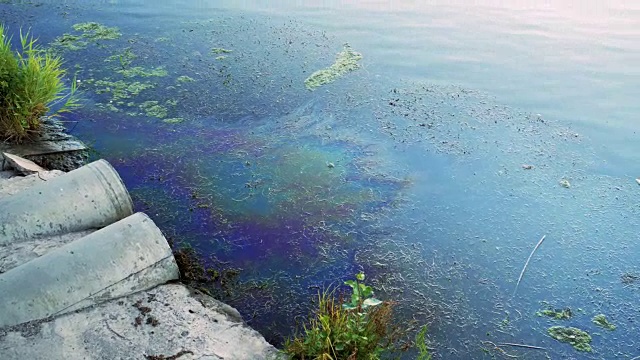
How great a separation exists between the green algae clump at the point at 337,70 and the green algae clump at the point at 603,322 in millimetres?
3104

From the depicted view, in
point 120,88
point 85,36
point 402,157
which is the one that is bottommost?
point 402,157

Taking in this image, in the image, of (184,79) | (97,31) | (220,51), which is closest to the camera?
(184,79)

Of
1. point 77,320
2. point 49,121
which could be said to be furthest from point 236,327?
point 49,121

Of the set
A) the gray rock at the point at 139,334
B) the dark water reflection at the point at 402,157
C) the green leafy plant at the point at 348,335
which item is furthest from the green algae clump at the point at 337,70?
the green leafy plant at the point at 348,335

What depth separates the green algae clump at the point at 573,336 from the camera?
2.73 metres

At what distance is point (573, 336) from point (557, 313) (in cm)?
15

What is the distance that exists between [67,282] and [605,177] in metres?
3.54

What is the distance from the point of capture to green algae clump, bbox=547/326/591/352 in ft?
8.95

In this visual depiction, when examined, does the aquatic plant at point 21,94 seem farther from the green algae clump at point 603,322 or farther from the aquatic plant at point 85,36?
the green algae clump at point 603,322

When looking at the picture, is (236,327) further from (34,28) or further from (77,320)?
(34,28)

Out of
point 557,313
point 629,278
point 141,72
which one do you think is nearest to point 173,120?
point 141,72

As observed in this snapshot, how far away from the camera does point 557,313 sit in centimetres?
290

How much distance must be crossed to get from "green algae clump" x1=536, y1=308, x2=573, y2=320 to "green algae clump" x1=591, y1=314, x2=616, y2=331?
0.12m

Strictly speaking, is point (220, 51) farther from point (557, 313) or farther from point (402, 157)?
point (557, 313)
